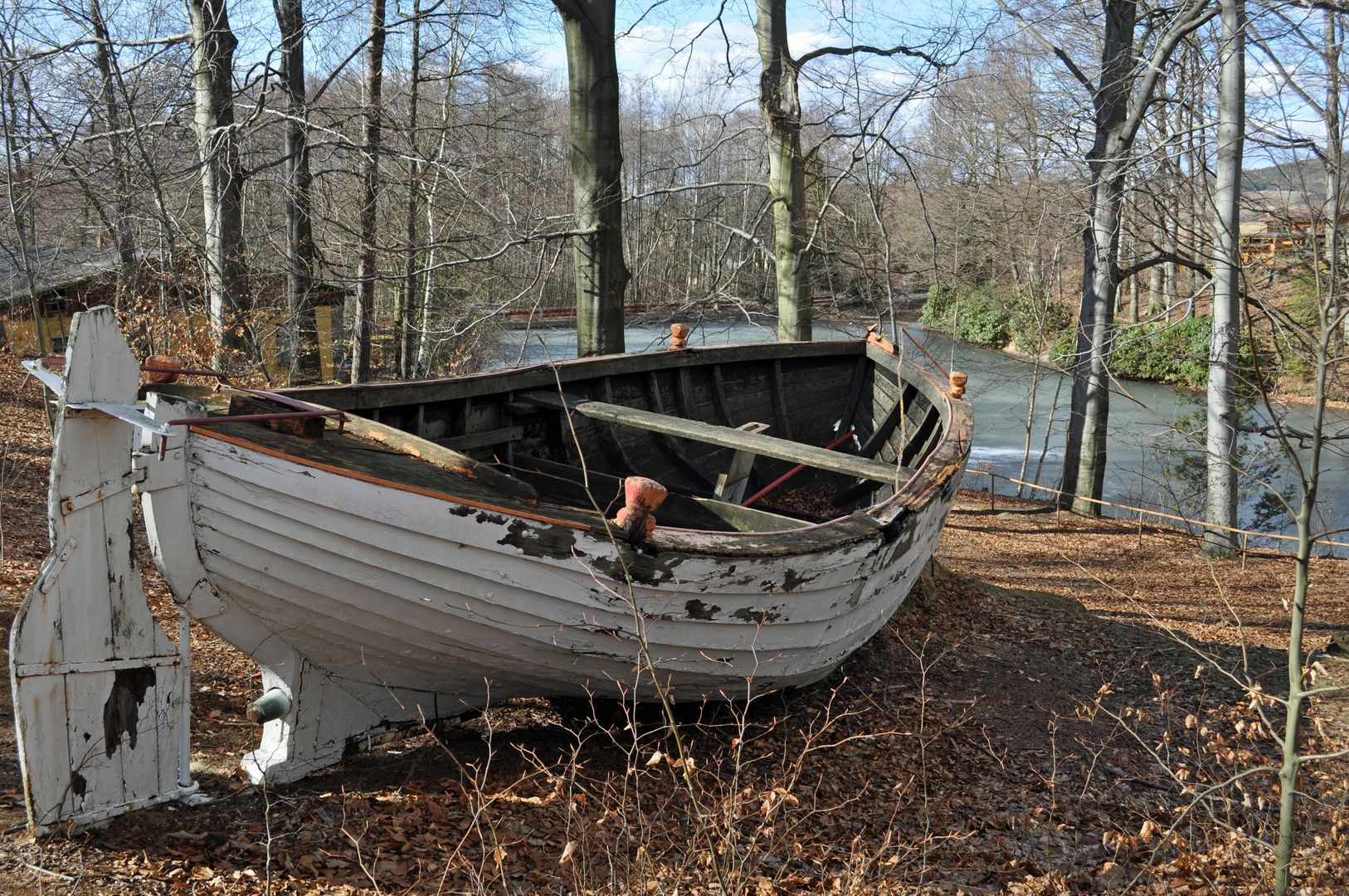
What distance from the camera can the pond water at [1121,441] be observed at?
13773mm

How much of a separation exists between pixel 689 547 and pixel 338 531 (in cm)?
119

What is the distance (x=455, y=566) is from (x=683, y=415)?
4035mm

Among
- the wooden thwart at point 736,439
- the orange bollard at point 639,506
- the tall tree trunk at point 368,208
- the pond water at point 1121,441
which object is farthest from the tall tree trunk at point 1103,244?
the orange bollard at point 639,506

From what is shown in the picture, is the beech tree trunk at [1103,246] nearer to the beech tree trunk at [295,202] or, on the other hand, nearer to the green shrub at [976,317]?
the green shrub at [976,317]

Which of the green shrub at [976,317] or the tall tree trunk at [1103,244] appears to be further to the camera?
the green shrub at [976,317]

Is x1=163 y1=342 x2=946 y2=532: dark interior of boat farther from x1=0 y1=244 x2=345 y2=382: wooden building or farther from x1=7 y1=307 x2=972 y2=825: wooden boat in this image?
x1=0 y1=244 x2=345 y2=382: wooden building

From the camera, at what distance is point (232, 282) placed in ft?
33.3

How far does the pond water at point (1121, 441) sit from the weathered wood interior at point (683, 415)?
109 inches

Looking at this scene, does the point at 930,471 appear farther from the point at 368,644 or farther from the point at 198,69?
the point at 198,69

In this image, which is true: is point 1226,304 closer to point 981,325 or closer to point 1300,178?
point 1300,178

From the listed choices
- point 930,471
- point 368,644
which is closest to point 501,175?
point 930,471

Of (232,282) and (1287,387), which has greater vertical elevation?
(232,282)

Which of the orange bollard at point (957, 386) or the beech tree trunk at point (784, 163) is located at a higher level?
the beech tree trunk at point (784, 163)

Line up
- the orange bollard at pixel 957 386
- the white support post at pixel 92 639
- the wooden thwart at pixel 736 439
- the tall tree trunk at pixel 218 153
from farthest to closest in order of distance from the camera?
1. the tall tree trunk at pixel 218 153
2. the orange bollard at pixel 957 386
3. the wooden thwart at pixel 736 439
4. the white support post at pixel 92 639
